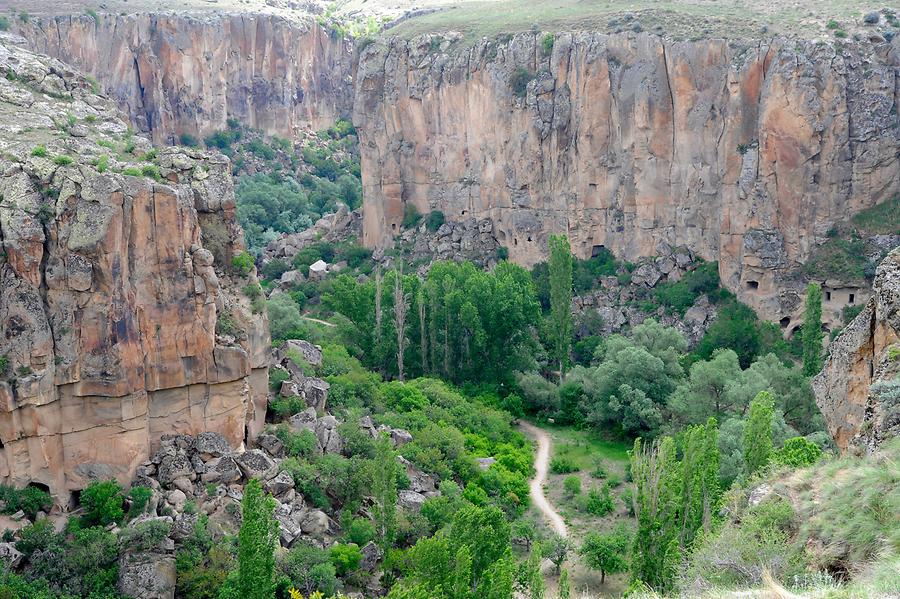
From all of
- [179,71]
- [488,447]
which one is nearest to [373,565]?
[488,447]

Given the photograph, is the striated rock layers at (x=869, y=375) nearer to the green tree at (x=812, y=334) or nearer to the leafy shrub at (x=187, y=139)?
the green tree at (x=812, y=334)

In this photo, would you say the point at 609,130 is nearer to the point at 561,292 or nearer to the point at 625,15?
the point at 625,15

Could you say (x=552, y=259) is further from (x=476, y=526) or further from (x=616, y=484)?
(x=476, y=526)

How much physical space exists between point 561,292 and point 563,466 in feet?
31.2

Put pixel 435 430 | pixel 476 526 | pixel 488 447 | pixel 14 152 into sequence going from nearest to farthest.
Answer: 1. pixel 476 526
2. pixel 14 152
3. pixel 435 430
4. pixel 488 447

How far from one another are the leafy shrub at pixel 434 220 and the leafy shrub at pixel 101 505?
37960 millimetres

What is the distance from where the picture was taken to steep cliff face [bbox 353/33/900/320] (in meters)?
48.1

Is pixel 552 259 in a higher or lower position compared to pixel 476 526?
higher

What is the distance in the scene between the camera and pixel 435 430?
36062 mm

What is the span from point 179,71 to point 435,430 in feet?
160

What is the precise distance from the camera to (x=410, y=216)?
210 feet

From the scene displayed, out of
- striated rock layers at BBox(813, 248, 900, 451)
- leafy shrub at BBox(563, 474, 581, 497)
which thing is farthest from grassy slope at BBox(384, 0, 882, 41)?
striated rock layers at BBox(813, 248, 900, 451)

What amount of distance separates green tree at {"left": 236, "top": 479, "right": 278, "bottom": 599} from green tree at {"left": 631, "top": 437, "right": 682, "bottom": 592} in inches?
363

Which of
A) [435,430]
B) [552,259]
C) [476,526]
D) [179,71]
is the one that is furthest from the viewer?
[179,71]
